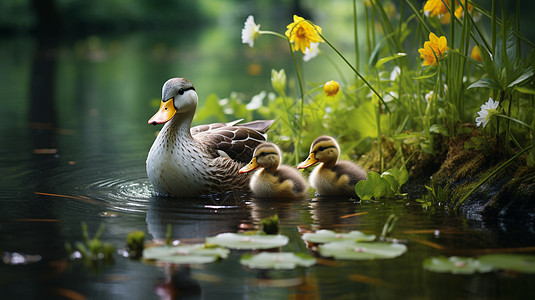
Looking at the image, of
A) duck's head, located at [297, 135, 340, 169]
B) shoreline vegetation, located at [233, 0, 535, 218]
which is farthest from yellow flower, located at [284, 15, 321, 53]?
duck's head, located at [297, 135, 340, 169]

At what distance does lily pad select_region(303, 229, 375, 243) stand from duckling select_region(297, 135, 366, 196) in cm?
121

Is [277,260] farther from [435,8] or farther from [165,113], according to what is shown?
[435,8]

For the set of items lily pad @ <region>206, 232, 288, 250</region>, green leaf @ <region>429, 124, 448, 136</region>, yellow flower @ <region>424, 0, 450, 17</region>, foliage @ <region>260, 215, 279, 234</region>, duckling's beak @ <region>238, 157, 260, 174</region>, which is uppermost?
yellow flower @ <region>424, 0, 450, 17</region>

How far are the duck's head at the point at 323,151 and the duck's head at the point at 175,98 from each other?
974 millimetres

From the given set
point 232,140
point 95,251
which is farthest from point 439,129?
point 95,251

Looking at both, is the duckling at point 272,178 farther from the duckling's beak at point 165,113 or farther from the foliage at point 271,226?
the foliage at point 271,226

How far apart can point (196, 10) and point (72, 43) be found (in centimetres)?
2072

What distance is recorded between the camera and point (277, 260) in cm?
328

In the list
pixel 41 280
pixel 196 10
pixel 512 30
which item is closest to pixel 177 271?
pixel 41 280

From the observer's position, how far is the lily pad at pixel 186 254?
10.9ft

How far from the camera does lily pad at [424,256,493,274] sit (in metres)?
3.18

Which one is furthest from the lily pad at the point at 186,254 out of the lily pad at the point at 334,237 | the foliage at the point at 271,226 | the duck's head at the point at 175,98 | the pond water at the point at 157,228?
the duck's head at the point at 175,98

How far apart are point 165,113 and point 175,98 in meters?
0.16

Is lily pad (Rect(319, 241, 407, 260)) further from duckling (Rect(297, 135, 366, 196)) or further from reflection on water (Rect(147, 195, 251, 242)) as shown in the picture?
duckling (Rect(297, 135, 366, 196))
